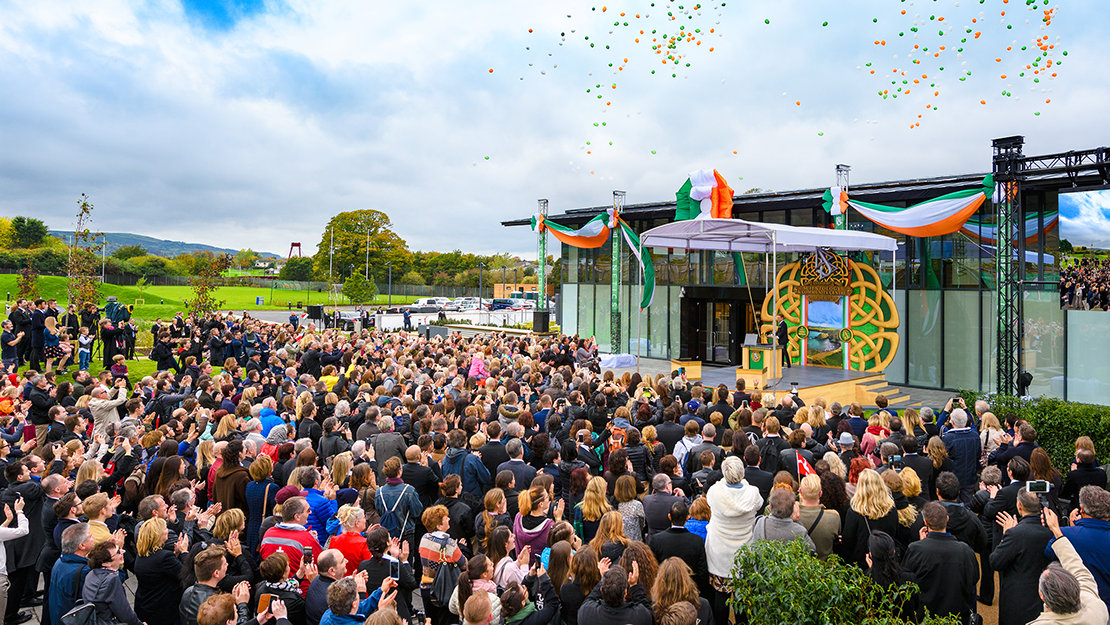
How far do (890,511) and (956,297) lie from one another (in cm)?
1507

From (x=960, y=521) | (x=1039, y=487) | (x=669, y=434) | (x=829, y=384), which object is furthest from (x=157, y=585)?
(x=829, y=384)

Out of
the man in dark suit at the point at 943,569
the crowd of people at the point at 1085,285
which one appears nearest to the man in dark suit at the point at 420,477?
the man in dark suit at the point at 943,569

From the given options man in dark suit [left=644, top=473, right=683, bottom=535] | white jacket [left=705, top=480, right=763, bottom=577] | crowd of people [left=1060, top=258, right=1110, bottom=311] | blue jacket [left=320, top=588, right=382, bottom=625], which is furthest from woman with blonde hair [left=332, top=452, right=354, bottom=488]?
crowd of people [left=1060, top=258, right=1110, bottom=311]

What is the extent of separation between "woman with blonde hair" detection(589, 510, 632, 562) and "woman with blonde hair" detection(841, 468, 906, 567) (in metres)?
1.75

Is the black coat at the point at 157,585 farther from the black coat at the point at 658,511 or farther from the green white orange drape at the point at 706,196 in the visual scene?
the green white orange drape at the point at 706,196

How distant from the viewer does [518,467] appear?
20.7 feet

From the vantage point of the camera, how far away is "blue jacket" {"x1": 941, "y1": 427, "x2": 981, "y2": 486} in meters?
7.38

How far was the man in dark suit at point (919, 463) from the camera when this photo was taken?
259 inches

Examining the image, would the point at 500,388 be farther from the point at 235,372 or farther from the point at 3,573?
the point at 3,573

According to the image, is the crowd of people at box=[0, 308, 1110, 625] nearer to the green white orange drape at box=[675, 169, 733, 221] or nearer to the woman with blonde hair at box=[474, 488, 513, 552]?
the woman with blonde hair at box=[474, 488, 513, 552]

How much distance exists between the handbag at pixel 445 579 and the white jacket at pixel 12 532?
341 cm

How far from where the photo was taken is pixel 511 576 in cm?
444

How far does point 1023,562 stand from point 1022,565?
28 mm

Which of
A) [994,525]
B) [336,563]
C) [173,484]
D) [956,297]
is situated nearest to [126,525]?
[173,484]
